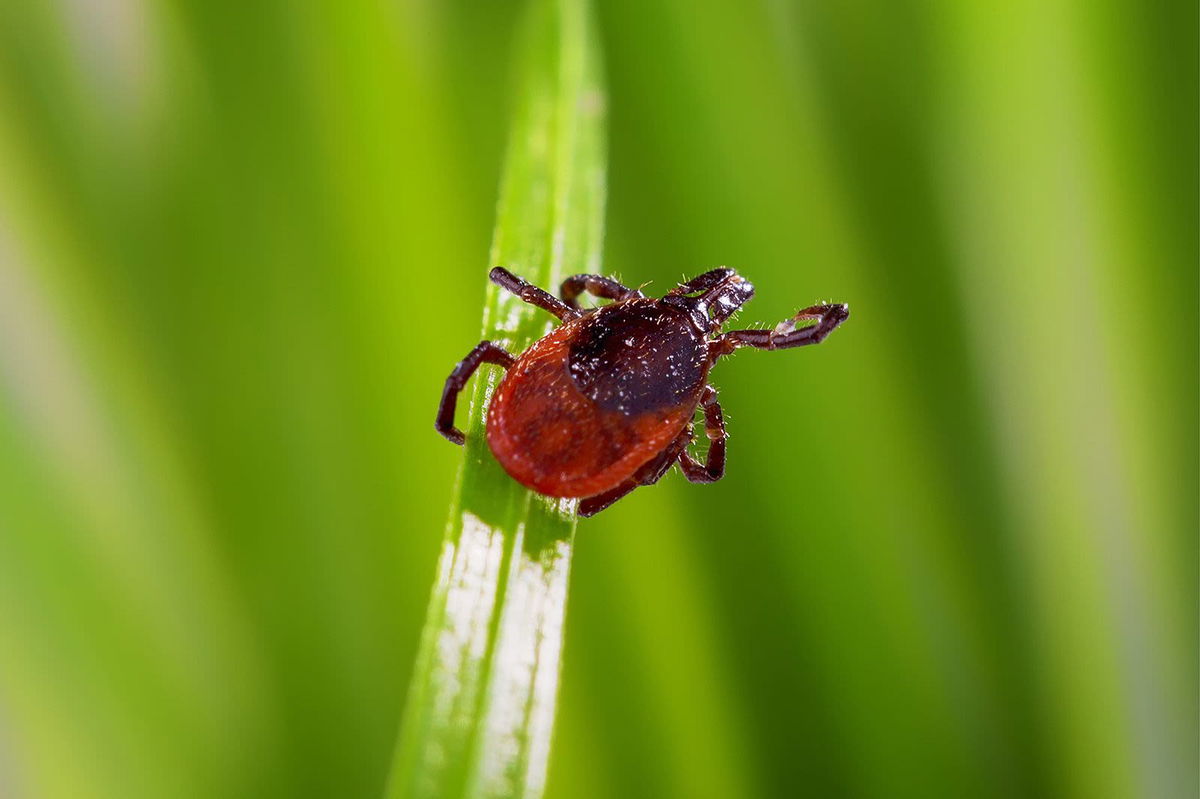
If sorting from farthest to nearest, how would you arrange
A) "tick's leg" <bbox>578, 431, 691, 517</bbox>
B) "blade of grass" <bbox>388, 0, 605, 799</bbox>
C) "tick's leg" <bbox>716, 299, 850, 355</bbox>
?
"tick's leg" <bbox>716, 299, 850, 355</bbox>
"tick's leg" <bbox>578, 431, 691, 517</bbox>
"blade of grass" <bbox>388, 0, 605, 799</bbox>

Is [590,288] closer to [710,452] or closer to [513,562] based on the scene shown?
[710,452]

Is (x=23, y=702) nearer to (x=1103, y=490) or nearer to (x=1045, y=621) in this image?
(x=1045, y=621)

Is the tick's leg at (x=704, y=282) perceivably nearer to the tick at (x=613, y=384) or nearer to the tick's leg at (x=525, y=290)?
the tick at (x=613, y=384)

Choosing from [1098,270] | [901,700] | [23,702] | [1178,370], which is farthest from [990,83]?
[23,702]

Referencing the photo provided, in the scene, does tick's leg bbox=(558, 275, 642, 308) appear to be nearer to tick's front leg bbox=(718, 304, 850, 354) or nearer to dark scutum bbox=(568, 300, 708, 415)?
dark scutum bbox=(568, 300, 708, 415)

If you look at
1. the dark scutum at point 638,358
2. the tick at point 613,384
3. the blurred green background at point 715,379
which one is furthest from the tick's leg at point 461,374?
the blurred green background at point 715,379

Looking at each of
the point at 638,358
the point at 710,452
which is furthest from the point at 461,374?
the point at 710,452

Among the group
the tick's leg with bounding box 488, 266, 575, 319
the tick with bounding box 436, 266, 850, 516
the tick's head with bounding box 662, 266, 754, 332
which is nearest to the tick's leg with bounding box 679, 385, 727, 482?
the tick with bounding box 436, 266, 850, 516
